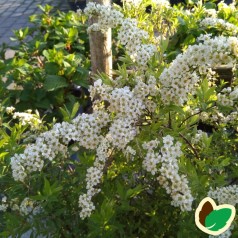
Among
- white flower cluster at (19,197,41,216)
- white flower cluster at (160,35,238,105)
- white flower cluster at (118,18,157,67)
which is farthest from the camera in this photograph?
white flower cluster at (118,18,157,67)

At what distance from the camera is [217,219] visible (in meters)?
1.70

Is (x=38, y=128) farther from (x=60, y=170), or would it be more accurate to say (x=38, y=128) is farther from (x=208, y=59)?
(x=208, y=59)

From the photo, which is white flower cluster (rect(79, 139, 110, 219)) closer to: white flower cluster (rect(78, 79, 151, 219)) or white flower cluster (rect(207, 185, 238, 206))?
white flower cluster (rect(78, 79, 151, 219))

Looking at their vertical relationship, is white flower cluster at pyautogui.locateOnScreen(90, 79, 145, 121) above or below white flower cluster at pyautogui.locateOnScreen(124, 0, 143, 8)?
above

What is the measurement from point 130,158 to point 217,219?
1.67 feet

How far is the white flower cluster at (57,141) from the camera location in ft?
6.10

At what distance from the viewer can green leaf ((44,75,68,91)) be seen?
3.69 meters

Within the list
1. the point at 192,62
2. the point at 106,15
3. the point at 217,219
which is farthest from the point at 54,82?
the point at 217,219

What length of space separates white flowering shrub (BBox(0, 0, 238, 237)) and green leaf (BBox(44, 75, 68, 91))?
129 centimetres

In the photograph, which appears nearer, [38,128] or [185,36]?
[38,128]

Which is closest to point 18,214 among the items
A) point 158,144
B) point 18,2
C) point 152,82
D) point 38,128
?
point 38,128

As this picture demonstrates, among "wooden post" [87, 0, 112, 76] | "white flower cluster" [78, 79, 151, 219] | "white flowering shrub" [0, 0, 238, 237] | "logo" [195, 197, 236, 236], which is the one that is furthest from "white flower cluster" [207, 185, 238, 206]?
"wooden post" [87, 0, 112, 76]

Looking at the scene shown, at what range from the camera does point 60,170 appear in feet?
7.04

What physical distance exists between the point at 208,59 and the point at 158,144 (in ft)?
1.36
